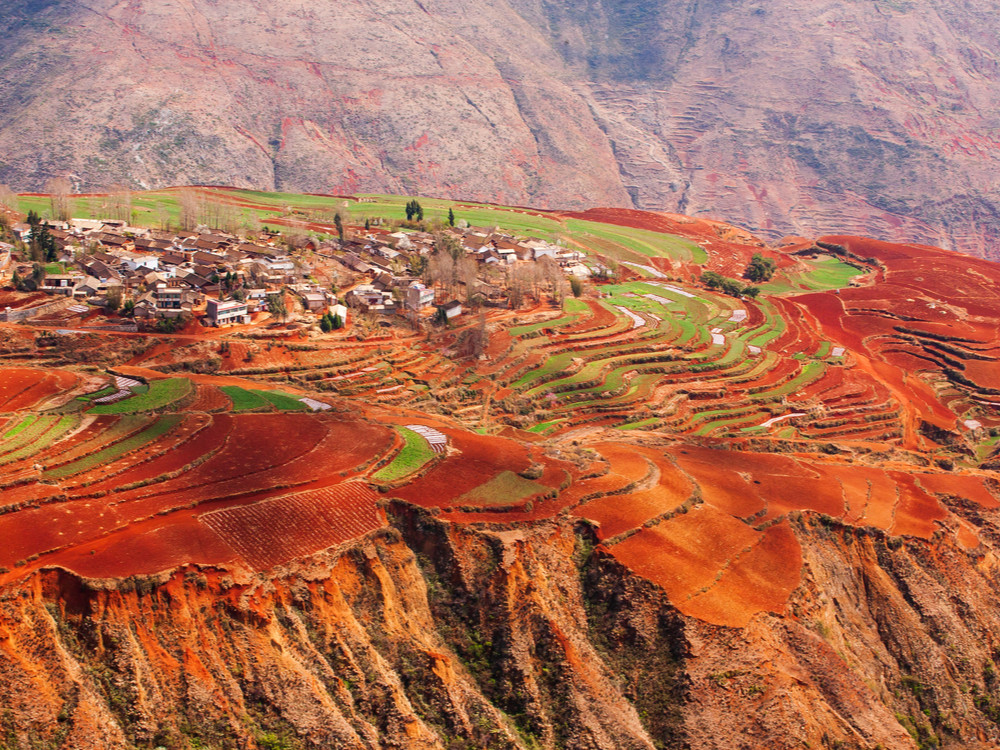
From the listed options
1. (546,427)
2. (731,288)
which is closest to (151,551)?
(546,427)

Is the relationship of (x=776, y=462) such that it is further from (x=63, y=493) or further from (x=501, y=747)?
(x=63, y=493)

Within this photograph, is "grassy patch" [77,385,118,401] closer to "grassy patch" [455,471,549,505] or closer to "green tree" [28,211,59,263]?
"grassy patch" [455,471,549,505]

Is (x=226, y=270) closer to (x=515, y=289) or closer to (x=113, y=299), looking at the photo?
(x=113, y=299)

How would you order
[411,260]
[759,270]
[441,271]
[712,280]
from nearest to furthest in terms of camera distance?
[441,271], [411,260], [712,280], [759,270]

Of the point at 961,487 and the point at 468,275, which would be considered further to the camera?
the point at 468,275

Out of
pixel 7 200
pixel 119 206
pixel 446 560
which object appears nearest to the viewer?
pixel 446 560

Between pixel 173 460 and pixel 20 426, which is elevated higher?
pixel 20 426

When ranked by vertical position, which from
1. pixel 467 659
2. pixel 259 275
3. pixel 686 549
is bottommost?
pixel 467 659
